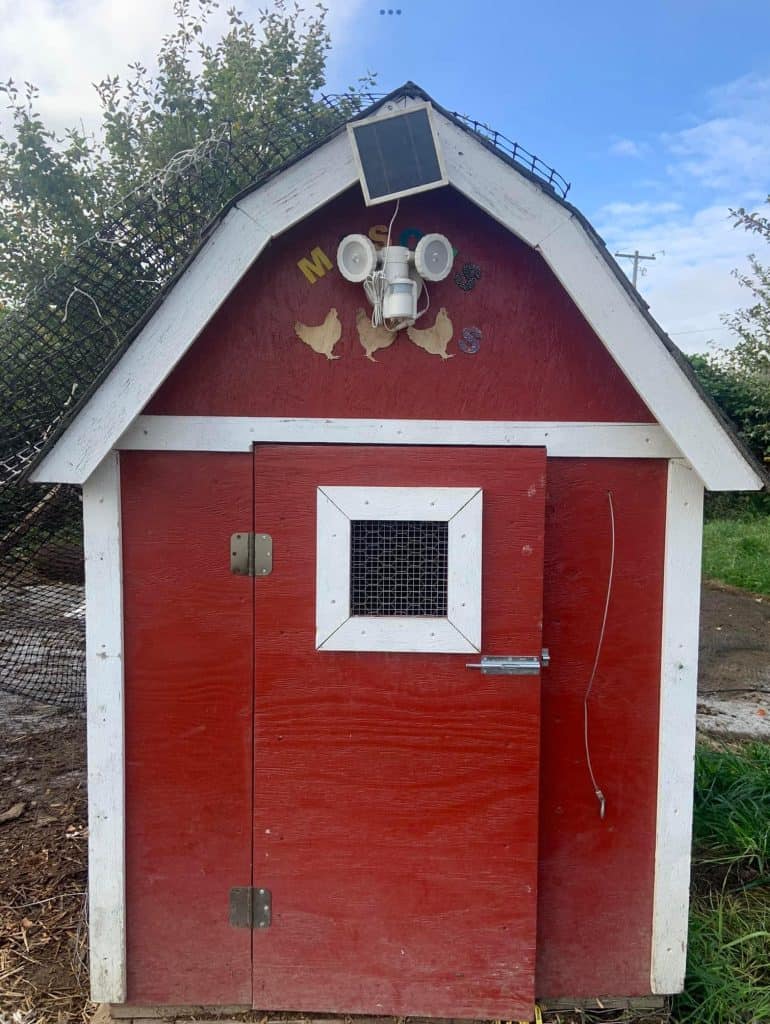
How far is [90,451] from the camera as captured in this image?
2457 mm

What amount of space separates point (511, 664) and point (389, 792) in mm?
683

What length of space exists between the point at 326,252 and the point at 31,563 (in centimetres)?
239

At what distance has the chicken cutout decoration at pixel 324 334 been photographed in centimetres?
261

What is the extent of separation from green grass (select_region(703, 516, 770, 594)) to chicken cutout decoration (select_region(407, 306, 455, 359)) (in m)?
10.3

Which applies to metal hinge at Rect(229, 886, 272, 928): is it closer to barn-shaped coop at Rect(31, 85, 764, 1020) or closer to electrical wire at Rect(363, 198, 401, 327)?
barn-shaped coop at Rect(31, 85, 764, 1020)

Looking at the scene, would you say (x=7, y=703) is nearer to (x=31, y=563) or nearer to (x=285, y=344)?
(x=31, y=563)

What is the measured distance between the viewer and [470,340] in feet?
8.58

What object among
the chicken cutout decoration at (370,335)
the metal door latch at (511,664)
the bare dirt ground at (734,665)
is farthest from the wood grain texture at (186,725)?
the bare dirt ground at (734,665)

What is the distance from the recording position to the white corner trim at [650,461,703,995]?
8.80ft

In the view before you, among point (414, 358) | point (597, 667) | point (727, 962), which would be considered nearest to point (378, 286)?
point (414, 358)

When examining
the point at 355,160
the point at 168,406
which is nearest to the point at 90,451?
the point at 168,406

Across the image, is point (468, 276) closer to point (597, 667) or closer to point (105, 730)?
point (597, 667)

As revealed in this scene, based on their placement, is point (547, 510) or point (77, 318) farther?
point (77, 318)

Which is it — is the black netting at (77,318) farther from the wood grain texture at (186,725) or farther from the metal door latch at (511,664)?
the metal door latch at (511,664)
